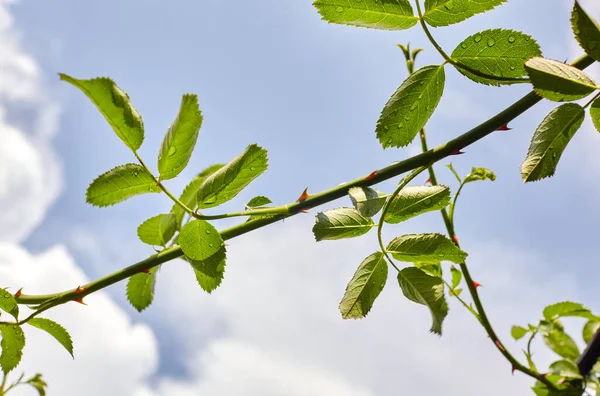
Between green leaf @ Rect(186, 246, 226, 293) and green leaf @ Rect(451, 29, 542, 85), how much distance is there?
0.68 metres

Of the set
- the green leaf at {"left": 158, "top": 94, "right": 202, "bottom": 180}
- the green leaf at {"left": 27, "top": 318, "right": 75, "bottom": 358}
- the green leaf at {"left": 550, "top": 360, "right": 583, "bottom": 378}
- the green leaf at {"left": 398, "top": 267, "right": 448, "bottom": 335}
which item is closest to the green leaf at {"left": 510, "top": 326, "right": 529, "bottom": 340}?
the green leaf at {"left": 550, "top": 360, "right": 583, "bottom": 378}

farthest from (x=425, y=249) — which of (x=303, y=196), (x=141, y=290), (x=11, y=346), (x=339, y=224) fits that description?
(x=11, y=346)

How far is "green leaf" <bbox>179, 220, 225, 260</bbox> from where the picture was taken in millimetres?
1134

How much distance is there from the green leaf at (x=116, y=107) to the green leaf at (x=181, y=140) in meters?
0.06

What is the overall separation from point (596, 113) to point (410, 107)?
339mm

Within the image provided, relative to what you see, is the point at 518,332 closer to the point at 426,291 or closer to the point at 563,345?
the point at 563,345

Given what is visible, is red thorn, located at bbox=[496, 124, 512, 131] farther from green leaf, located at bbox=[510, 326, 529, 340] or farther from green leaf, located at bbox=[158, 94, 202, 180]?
green leaf, located at bbox=[510, 326, 529, 340]

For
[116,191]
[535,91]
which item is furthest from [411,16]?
[116,191]

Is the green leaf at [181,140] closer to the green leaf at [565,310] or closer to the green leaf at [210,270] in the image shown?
the green leaf at [210,270]

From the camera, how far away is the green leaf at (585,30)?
2.56 feet

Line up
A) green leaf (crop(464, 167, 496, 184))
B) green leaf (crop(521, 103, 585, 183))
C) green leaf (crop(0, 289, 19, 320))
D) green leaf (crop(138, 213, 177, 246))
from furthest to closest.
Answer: green leaf (crop(464, 167, 496, 184)) < green leaf (crop(138, 213, 177, 246)) < green leaf (crop(0, 289, 19, 320)) < green leaf (crop(521, 103, 585, 183))

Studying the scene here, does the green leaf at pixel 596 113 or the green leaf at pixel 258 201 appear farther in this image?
the green leaf at pixel 258 201

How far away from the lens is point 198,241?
1.14m

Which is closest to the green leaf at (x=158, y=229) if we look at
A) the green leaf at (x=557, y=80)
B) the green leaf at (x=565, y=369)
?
the green leaf at (x=557, y=80)
